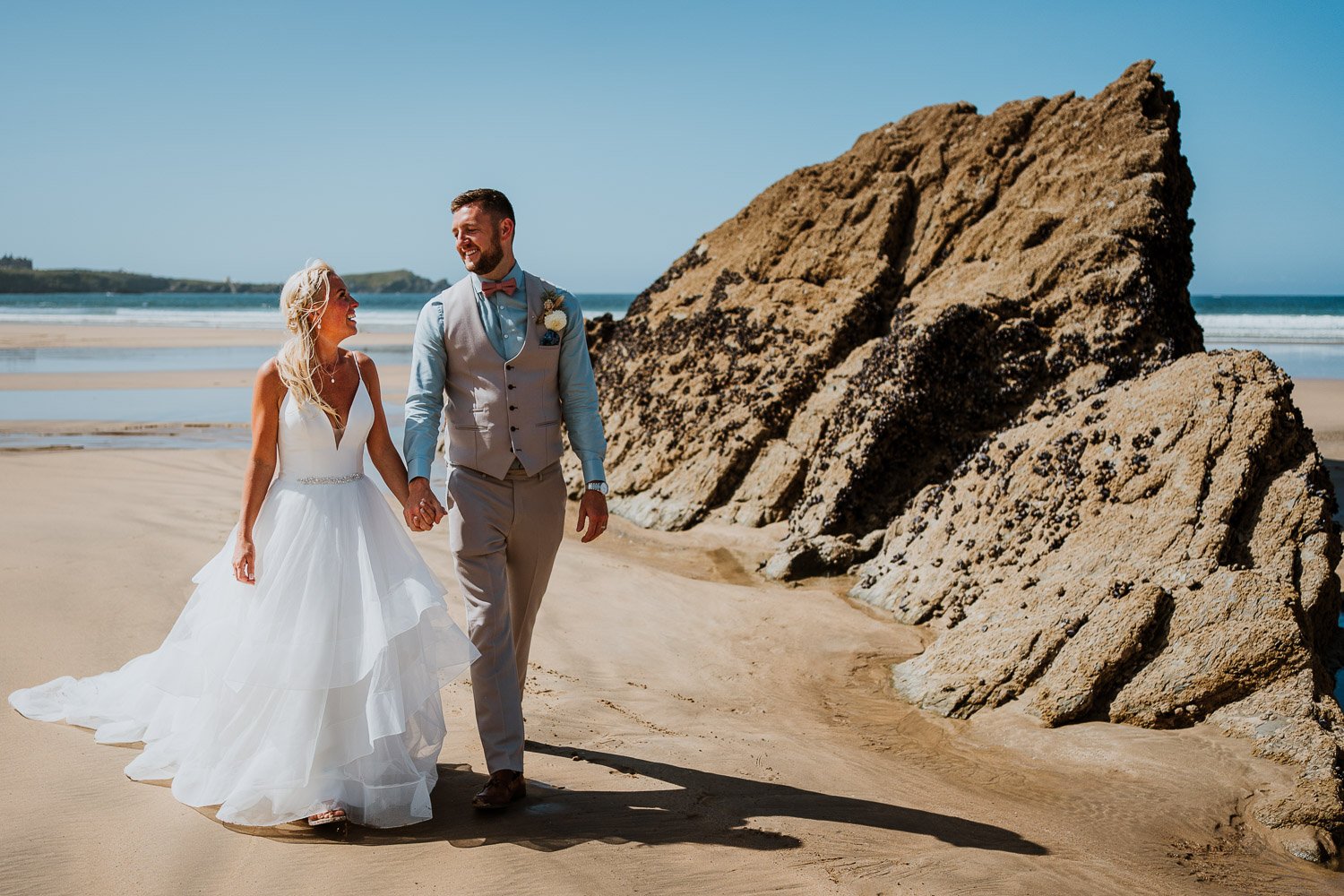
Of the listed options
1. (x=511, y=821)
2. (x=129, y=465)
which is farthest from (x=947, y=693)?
(x=129, y=465)

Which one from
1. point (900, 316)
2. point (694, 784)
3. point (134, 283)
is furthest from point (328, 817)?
point (134, 283)

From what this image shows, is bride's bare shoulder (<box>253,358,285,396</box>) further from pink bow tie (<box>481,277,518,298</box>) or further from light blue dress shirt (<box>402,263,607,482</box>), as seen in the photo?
pink bow tie (<box>481,277,518,298</box>)

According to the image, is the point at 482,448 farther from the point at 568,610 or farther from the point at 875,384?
the point at 875,384

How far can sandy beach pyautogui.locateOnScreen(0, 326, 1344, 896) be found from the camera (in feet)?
11.8

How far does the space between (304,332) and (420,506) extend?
86 cm

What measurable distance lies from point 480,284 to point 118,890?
2.60 metres

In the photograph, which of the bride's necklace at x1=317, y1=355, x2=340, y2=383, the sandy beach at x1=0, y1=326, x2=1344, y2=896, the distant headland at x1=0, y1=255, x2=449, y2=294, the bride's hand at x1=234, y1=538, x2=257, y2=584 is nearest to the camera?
the sandy beach at x1=0, y1=326, x2=1344, y2=896

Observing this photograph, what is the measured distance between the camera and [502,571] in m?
4.23

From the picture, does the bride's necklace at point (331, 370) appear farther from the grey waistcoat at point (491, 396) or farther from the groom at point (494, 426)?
the grey waistcoat at point (491, 396)

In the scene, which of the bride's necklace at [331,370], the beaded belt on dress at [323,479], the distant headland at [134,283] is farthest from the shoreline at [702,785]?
the distant headland at [134,283]

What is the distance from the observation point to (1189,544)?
18.3 ft

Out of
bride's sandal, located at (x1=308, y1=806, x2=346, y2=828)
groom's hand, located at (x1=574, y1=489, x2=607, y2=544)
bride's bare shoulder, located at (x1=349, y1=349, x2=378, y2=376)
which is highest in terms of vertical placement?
bride's bare shoulder, located at (x1=349, y1=349, x2=378, y2=376)

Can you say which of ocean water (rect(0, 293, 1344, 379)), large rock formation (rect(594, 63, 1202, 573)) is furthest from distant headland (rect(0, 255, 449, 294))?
large rock formation (rect(594, 63, 1202, 573))

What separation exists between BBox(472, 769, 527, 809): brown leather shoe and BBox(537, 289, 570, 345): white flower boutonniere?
1.79 metres
